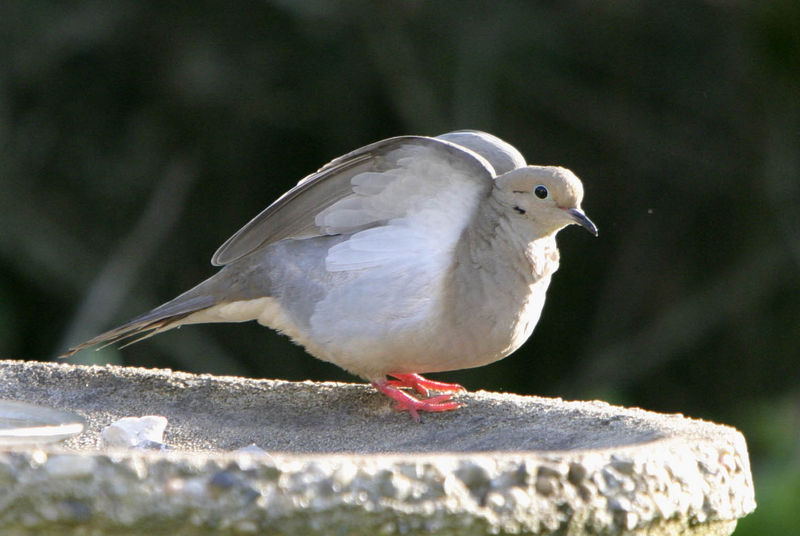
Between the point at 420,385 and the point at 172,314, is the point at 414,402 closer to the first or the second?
the point at 420,385

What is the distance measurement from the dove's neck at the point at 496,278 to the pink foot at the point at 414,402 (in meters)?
0.12

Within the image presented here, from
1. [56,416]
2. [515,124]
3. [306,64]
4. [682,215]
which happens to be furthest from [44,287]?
[56,416]

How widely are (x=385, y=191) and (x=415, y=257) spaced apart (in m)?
0.14

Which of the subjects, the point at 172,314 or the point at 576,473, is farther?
the point at 172,314

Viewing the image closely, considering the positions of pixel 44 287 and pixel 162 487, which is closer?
pixel 162 487

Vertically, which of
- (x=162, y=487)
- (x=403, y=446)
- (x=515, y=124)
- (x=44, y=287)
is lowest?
(x=44, y=287)

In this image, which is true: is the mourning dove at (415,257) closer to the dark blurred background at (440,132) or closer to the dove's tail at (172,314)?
the dove's tail at (172,314)

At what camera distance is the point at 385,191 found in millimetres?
2064

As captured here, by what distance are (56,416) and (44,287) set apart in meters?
2.99

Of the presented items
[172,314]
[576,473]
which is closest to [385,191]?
[172,314]

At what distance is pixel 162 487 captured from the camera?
1.00 m

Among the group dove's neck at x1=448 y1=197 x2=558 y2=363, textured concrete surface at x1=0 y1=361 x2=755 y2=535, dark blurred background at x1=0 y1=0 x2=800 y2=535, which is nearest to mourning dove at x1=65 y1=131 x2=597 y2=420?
dove's neck at x1=448 y1=197 x2=558 y2=363

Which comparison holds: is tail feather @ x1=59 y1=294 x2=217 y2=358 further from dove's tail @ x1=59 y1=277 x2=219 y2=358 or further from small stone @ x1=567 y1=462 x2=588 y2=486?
small stone @ x1=567 y1=462 x2=588 y2=486

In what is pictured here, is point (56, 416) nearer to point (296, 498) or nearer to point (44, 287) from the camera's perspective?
point (296, 498)
